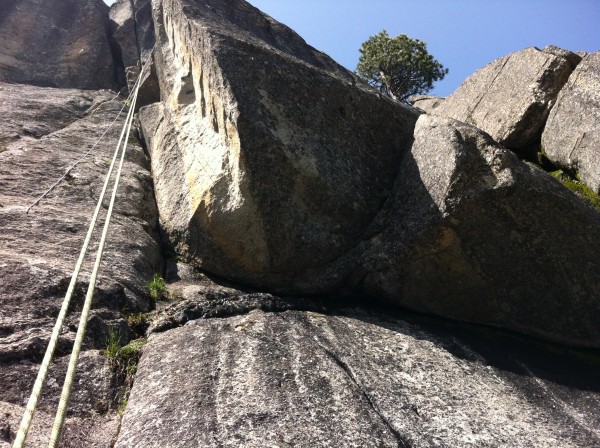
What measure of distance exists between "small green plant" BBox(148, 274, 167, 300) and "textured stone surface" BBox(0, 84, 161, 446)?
0.47 feet

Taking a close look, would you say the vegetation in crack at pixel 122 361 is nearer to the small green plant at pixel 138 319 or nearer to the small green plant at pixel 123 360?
the small green plant at pixel 123 360

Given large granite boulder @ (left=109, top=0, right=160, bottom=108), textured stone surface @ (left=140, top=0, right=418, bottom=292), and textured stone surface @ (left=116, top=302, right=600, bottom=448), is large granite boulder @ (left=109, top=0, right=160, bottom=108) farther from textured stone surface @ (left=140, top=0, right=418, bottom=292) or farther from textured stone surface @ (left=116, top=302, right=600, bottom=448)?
textured stone surface @ (left=116, top=302, right=600, bottom=448)

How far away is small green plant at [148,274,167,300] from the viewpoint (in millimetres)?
6395

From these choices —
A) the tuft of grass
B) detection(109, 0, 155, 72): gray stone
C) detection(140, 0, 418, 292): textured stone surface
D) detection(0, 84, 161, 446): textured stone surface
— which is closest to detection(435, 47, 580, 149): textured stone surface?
the tuft of grass

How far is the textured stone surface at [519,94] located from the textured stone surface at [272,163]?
3.02 meters

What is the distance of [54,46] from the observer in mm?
17406

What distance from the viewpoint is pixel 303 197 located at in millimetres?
6938

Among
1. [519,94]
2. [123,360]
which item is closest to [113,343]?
[123,360]

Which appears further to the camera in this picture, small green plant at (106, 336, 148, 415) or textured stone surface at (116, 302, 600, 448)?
small green plant at (106, 336, 148, 415)

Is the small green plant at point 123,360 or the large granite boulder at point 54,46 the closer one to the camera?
the small green plant at point 123,360

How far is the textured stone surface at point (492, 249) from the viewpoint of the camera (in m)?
6.09

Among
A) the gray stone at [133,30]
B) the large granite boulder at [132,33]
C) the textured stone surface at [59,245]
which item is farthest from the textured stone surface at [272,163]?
the gray stone at [133,30]

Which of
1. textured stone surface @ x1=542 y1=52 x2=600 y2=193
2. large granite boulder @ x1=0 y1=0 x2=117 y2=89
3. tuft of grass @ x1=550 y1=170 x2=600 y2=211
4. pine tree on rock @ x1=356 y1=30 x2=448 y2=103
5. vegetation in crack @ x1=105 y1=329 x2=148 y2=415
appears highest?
pine tree on rock @ x1=356 y1=30 x2=448 y2=103

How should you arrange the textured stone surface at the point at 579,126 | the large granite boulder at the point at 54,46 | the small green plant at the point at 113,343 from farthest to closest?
the large granite boulder at the point at 54,46, the textured stone surface at the point at 579,126, the small green plant at the point at 113,343
